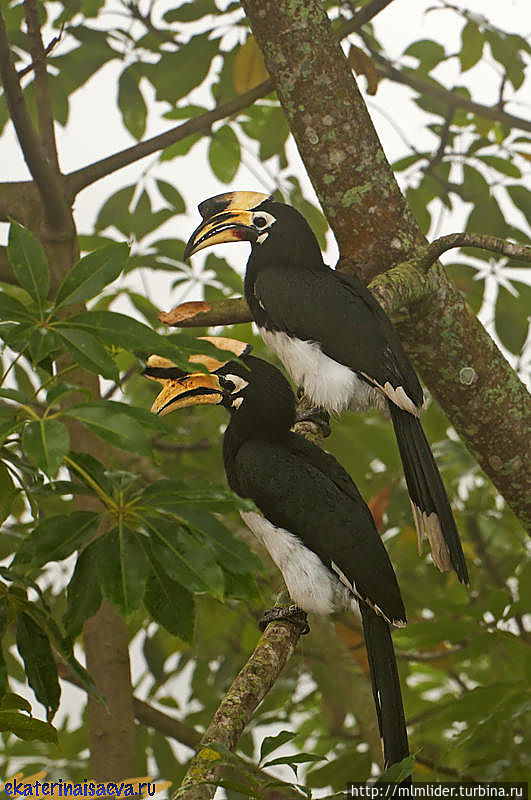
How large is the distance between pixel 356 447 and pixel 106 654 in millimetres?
604

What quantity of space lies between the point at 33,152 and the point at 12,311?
2.58ft

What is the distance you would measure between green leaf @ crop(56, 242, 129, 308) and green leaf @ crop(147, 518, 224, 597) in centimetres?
19

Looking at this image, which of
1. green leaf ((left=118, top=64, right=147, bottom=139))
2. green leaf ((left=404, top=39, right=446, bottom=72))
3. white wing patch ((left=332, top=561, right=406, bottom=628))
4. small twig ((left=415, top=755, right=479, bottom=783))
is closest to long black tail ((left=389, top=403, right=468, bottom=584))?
white wing patch ((left=332, top=561, right=406, bottom=628))

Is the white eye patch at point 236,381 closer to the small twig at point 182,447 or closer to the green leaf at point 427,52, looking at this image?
the small twig at point 182,447

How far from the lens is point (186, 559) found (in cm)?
62

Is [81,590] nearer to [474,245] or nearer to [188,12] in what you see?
[474,245]

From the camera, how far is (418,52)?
1867 mm

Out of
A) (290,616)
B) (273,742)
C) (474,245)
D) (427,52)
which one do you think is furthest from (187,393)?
(427,52)

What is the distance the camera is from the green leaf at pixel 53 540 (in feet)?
2.11

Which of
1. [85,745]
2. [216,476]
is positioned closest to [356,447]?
[216,476]

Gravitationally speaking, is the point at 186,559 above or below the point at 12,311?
below

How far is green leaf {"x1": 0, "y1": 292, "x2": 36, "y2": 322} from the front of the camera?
0.65m

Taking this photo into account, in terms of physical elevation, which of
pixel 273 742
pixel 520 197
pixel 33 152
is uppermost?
pixel 520 197

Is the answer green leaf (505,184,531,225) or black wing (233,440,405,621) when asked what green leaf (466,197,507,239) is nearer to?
green leaf (505,184,531,225)
